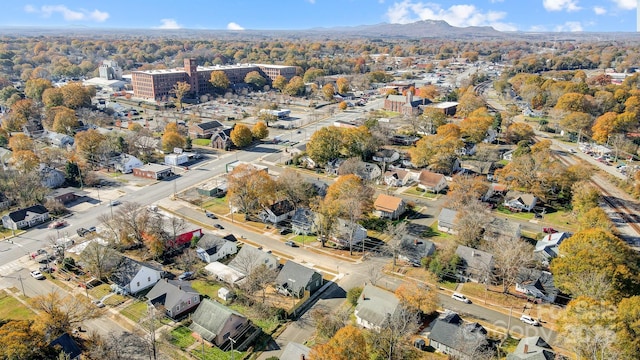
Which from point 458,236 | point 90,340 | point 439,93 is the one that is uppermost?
point 439,93

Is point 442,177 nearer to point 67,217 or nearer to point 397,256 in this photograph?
point 397,256

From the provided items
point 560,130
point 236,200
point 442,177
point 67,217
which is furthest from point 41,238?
point 560,130

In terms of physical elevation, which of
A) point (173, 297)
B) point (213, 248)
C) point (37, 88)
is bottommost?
point (173, 297)

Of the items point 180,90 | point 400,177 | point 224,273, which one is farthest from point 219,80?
point 224,273

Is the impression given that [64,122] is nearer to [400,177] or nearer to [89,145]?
[89,145]

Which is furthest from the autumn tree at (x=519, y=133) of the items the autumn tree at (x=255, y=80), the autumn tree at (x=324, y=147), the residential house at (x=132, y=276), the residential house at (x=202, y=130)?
the autumn tree at (x=255, y=80)
